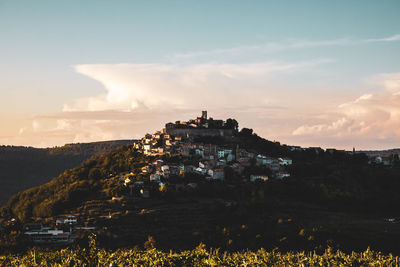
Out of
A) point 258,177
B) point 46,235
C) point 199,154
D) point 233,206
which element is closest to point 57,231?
point 46,235

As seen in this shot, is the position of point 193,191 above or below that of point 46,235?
above

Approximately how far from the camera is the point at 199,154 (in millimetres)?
68938

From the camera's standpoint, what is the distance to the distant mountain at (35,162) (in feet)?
288

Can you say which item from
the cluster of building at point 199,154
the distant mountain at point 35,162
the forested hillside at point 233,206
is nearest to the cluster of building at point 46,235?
the forested hillside at point 233,206

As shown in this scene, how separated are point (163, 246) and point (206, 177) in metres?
22.0

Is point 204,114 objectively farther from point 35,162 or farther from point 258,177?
point 35,162

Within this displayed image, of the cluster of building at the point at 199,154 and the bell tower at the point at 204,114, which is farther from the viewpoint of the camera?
the bell tower at the point at 204,114

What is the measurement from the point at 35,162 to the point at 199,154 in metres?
47.6

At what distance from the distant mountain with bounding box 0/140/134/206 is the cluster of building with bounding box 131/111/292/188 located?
80.2 ft

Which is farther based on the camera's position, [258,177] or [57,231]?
[258,177]

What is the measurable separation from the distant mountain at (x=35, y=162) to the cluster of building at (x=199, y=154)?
80.2 ft

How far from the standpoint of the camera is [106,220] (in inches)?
1767

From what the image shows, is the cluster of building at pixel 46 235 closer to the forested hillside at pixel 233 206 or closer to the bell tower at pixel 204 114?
the forested hillside at pixel 233 206

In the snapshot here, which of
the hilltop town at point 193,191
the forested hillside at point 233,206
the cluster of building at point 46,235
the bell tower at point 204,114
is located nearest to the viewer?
the cluster of building at point 46,235
